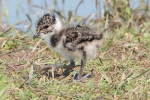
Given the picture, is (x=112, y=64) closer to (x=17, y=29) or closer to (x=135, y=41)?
(x=135, y=41)

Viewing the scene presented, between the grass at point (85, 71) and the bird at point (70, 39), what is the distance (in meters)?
0.26

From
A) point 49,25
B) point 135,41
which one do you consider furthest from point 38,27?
point 135,41

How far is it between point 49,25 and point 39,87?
0.75 m

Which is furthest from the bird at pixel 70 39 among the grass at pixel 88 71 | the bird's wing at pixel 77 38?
the grass at pixel 88 71

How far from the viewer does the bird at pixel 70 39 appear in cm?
550

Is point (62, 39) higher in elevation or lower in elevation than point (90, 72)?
higher

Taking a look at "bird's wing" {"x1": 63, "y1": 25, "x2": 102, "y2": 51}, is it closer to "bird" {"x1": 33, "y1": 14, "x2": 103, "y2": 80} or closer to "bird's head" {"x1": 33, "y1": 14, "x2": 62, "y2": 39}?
"bird" {"x1": 33, "y1": 14, "x2": 103, "y2": 80}

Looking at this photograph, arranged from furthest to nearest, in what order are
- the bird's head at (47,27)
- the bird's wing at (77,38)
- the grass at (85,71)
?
1. the bird's head at (47,27)
2. the bird's wing at (77,38)
3. the grass at (85,71)

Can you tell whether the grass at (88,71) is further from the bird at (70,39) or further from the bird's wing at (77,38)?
the bird's wing at (77,38)

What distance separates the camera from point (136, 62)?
614 cm

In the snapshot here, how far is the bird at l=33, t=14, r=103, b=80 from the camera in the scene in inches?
216

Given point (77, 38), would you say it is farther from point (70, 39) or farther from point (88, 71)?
point (88, 71)

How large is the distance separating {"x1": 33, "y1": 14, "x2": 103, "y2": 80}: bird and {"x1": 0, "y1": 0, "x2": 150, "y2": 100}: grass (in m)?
0.26

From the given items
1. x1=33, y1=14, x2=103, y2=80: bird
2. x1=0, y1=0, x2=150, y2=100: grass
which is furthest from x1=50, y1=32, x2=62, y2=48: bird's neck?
x1=0, y1=0, x2=150, y2=100: grass
